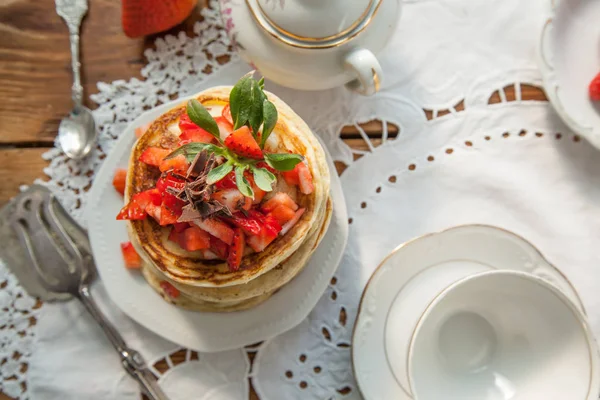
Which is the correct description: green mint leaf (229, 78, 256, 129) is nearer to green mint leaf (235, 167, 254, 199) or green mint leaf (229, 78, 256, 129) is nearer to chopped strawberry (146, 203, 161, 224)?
green mint leaf (235, 167, 254, 199)

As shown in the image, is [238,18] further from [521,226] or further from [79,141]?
[521,226]

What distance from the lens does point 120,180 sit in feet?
4.76

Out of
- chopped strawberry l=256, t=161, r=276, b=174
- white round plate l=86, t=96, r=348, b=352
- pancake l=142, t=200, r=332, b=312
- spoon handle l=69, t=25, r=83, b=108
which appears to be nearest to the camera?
chopped strawberry l=256, t=161, r=276, b=174

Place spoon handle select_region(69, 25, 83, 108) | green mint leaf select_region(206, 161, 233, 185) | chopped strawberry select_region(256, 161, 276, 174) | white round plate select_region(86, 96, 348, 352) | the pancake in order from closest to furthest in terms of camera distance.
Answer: green mint leaf select_region(206, 161, 233, 185) < chopped strawberry select_region(256, 161, 276, 174) < the pancake < white round plate select_region(86, 96, 348, 352) < spoon handle select_region(69, 25, 83, 108)

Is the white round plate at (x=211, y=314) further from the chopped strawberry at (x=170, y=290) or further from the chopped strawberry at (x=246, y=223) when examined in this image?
the chopped strawberry at (x=246, y=223)

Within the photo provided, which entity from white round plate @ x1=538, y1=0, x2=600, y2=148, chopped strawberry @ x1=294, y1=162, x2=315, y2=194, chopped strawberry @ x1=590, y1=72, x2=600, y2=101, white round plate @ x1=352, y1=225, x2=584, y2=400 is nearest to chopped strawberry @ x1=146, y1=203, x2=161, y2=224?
chopped strawberry @ x1=294, y1=162, x2=315, y2=194

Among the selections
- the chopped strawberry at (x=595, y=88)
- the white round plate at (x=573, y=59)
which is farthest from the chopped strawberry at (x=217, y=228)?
the chopped strawberry at (x=595, y=88)

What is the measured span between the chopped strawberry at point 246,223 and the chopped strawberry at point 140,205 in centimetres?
19

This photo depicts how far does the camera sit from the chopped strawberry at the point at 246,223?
118 cm

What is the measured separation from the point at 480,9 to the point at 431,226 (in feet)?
2.10

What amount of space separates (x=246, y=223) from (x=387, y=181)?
523mm

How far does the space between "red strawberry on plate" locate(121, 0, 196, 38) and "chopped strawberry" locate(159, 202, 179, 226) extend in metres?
0.58

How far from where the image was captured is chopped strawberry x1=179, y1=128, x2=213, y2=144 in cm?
120

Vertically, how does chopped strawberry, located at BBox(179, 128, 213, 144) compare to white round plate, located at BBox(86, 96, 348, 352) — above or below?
above
